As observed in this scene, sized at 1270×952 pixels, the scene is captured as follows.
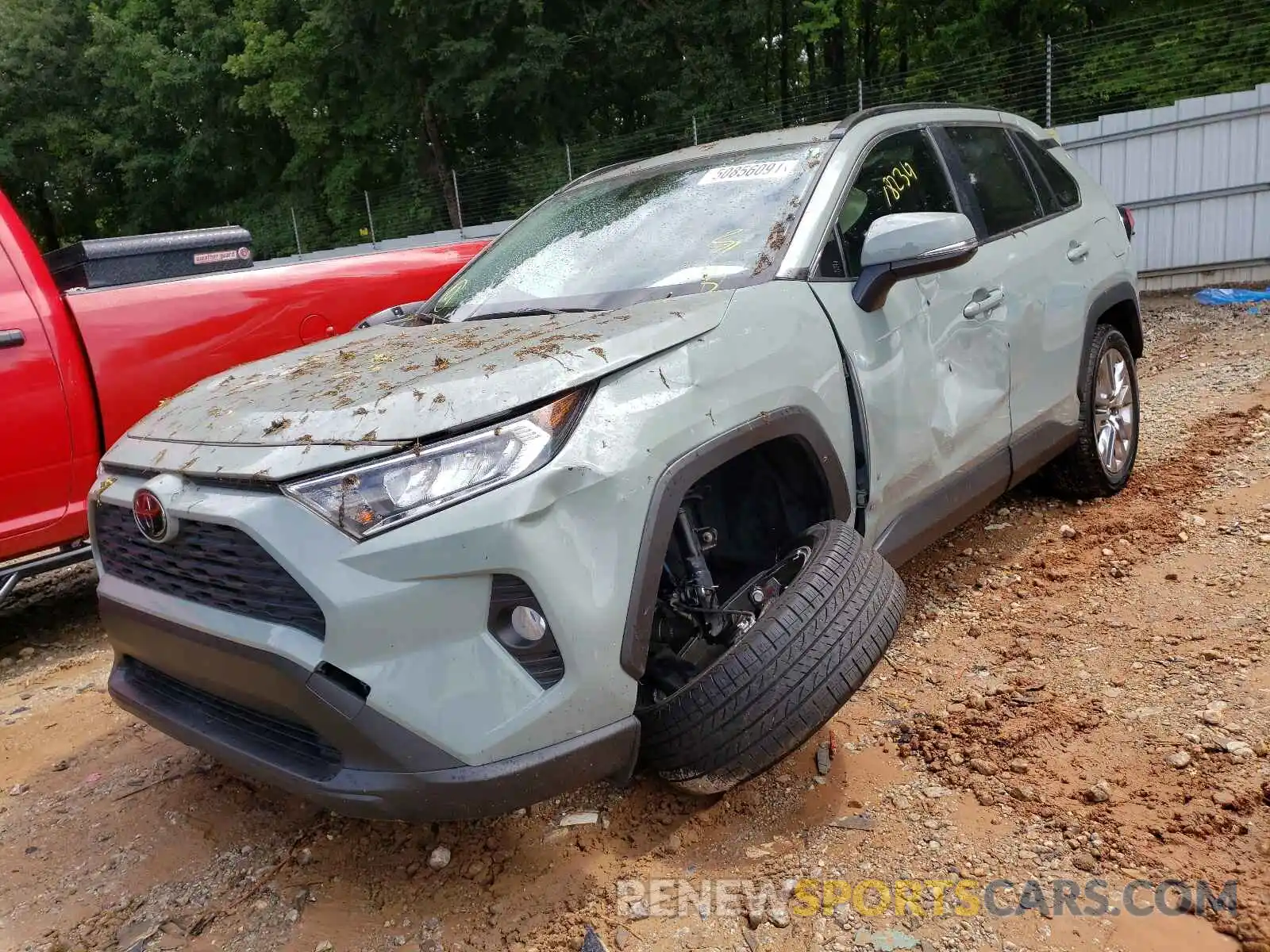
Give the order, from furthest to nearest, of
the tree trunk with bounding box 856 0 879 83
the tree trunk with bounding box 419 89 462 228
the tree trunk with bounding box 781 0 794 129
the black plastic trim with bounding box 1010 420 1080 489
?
1. the tree trunk with bounding box 419 89 462 228
2. the tree trunk with bounding box 856 0 879 83
3. the tree trunk with bounding box 781 0 794 129
4. the black plastic trim with bounding box 1010 420 1080 489

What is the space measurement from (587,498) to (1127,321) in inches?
141

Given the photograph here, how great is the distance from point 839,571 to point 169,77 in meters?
32.9

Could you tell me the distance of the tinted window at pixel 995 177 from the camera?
3584 millimetres

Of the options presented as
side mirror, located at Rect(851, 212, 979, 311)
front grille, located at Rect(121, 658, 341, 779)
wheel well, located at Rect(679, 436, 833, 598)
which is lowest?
front grille, located at Rect(121, 658, 341, 779)

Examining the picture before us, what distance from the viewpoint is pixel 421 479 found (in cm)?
188

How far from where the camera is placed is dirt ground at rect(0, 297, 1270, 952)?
2.07 meters

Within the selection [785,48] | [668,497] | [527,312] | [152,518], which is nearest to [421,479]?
[668,497]

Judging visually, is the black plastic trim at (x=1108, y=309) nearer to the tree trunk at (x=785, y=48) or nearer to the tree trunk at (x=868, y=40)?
the tree trunk at (x=785, y=48)

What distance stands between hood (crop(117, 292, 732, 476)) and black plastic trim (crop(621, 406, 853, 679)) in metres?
0.26

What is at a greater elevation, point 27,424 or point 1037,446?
point 27,424

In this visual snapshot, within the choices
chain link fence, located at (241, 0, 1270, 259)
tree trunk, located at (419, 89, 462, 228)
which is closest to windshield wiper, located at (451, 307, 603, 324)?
chain link fence, located at (241, 0, 1270, 259)

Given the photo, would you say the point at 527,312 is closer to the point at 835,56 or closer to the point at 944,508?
the point at 944,508

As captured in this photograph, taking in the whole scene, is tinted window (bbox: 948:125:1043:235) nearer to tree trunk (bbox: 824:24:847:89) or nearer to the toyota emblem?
the toyota emblem

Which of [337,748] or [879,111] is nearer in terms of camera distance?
[337,748]
